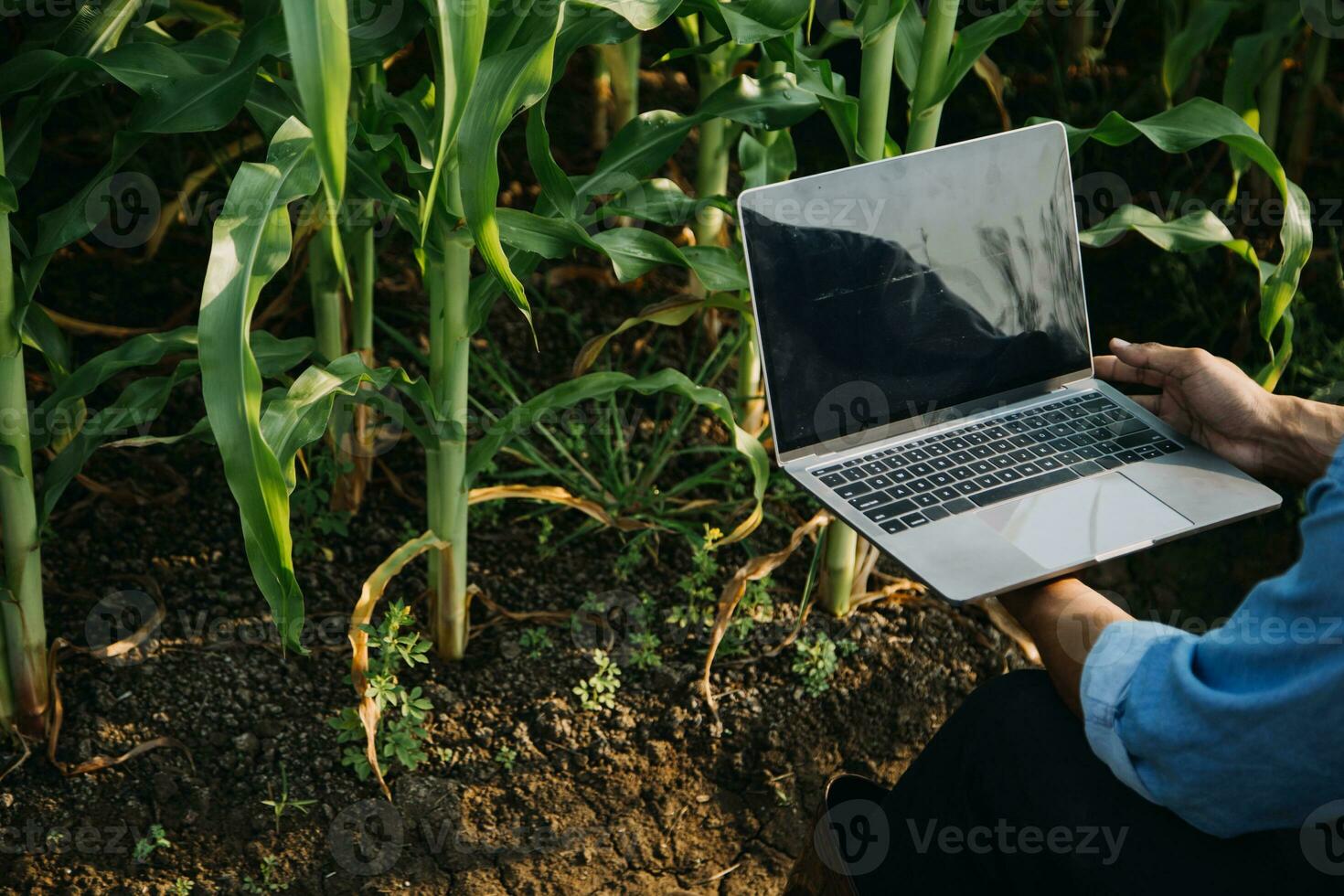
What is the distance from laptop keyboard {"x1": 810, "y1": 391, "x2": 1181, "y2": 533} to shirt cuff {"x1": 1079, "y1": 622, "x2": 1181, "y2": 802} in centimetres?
24

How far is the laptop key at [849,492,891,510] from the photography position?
1034 mm

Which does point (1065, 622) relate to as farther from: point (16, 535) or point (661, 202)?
point (16, 535)

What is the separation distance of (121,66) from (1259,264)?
3.64 feet

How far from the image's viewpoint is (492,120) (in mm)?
940

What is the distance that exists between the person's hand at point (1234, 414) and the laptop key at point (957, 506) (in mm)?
252

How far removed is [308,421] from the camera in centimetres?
104

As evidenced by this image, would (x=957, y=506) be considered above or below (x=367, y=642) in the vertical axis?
above

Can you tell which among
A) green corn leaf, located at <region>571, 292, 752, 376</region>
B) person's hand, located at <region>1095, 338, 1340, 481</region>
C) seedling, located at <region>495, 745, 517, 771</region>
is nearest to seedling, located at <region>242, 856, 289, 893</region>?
seedling, located at <region>495, 745, 517, 771</region>

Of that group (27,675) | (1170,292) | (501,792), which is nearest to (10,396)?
(27,675)

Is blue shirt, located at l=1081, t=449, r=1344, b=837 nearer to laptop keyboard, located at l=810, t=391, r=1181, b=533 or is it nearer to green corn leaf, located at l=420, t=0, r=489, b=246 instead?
laptop keyboard, located at l=810, t=391, r=1181, b=533

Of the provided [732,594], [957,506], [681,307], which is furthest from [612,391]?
[957,506]

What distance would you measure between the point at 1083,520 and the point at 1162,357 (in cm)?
21

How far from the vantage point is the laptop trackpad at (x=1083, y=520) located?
100cm

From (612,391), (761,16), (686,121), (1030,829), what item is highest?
(761,16)
